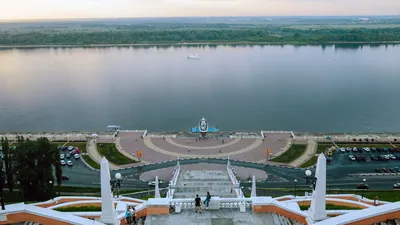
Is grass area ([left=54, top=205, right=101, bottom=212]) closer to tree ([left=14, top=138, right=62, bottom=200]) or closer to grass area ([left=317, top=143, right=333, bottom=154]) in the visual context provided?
tree ([left=14, top=138, right=62, bottom=200])

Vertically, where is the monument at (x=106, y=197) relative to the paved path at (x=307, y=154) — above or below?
above

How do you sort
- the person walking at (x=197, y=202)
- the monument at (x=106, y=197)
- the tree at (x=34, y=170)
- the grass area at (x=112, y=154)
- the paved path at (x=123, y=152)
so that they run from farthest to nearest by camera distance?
the paved path at (x=123, y=152), the grass area at (x=112, y=154), the tree at (x=34, y=170), the person walking at (x=197, y=202), the monument at (x=106, y=197)

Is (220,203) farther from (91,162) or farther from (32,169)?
(91,162)

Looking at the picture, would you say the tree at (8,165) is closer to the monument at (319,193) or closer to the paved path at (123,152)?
the paved path at (123,152)

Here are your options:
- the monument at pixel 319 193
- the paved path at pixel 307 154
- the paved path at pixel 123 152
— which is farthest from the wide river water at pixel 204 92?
the monument at pixel 319 193

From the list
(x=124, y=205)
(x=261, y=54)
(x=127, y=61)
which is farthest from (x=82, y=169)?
(x=261, y=54)

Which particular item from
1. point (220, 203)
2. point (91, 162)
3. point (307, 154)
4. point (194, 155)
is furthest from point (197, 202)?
point (307, 154)
